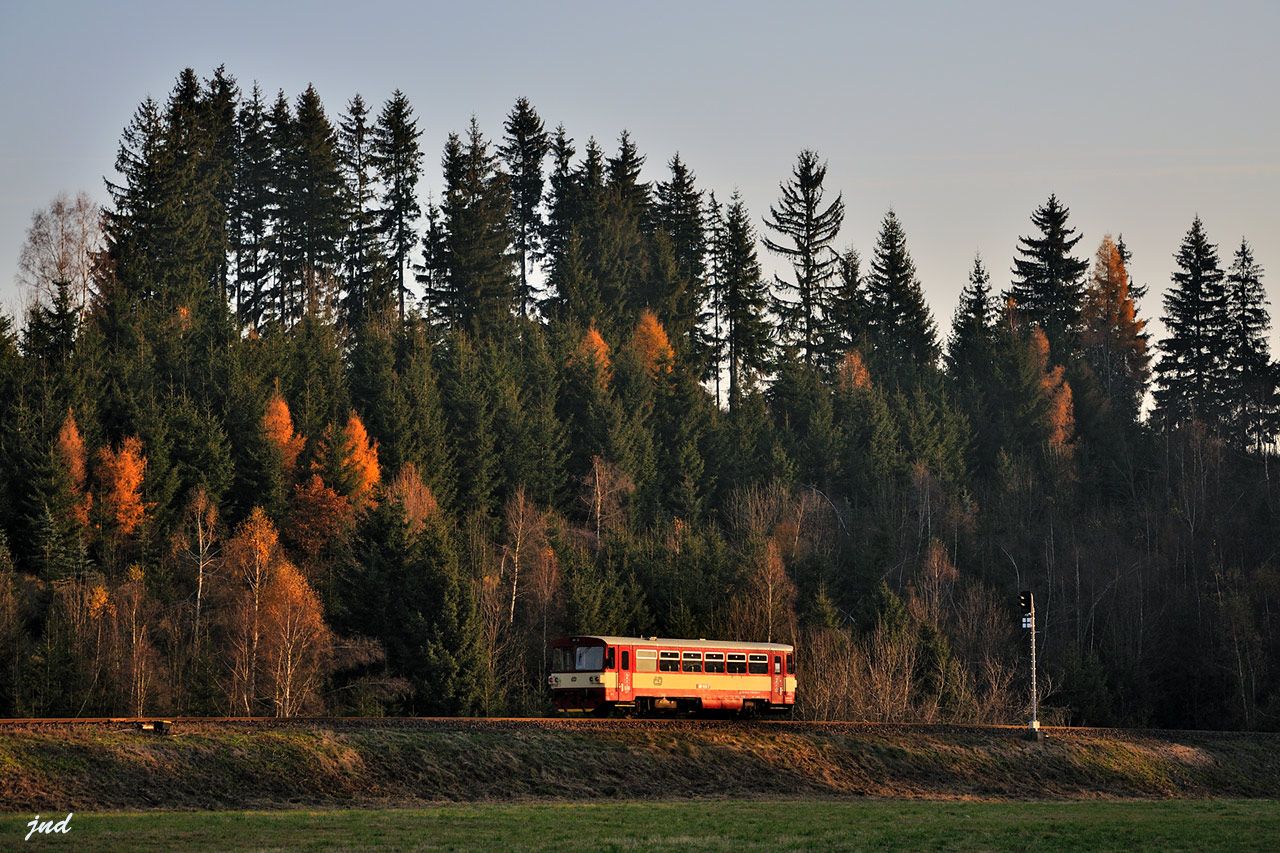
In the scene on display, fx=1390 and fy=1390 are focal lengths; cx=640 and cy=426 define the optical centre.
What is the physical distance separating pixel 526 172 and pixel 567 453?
129 ft

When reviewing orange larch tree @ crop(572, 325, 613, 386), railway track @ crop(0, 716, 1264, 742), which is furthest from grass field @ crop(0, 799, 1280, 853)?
orange larch tree @ crop(572, 325, 613, 386)

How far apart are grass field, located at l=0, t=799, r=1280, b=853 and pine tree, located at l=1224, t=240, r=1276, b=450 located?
259 ft

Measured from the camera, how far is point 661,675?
4372 centimetres

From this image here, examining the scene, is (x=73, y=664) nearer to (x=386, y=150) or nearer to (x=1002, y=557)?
(x=1002, y=557)

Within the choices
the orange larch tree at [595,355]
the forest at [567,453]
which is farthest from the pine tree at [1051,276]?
the orange larch tree at [595,355]

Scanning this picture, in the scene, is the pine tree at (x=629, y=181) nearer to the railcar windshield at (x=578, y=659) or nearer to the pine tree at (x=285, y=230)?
the pine tree at (x=285, y=230)

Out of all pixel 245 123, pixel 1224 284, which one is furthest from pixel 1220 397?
pixel 245 123

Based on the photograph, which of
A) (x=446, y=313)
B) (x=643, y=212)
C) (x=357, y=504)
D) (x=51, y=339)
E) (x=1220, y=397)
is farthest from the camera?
(x=643, y=212)

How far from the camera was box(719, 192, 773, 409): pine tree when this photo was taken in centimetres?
10775

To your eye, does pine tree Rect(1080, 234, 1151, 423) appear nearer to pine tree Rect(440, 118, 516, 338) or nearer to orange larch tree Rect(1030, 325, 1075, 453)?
orange larch tree Rect(1030, 325, 1075, 453)

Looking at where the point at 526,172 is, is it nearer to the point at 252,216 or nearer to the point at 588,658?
the point at 252,216

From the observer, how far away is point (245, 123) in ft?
350

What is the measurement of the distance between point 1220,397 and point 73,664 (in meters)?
89.0

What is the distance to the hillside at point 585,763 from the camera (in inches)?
1215
